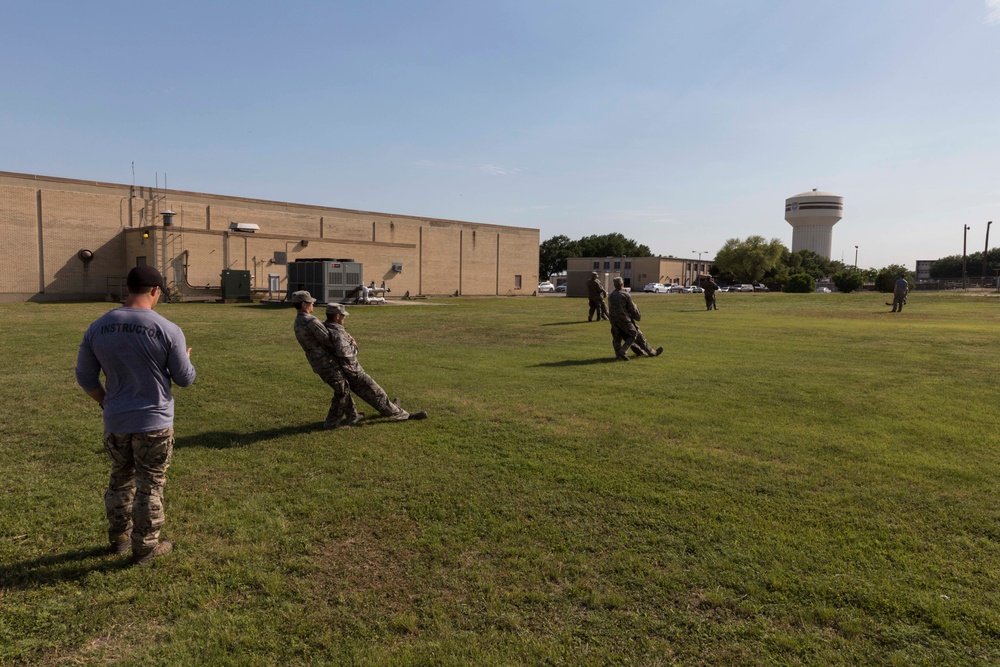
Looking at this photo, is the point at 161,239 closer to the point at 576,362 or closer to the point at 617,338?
the point at 576,362

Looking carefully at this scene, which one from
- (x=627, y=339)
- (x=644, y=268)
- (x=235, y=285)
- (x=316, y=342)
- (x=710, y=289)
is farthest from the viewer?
(x=644, y=268)

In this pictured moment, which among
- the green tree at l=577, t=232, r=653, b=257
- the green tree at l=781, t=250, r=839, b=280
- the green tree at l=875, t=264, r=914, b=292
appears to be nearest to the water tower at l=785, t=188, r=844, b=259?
the green tree at l=781, t=250, r=839, b=280

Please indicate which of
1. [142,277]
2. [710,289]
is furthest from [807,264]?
[142,277]

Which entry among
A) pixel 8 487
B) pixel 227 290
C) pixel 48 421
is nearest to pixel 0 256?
pixel 227 290

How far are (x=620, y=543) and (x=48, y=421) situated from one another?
7.29 m

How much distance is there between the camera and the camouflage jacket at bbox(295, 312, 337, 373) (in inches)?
296

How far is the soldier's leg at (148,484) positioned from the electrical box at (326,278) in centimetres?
2750

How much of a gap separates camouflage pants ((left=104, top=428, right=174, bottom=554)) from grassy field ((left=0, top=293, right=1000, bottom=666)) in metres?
0.23

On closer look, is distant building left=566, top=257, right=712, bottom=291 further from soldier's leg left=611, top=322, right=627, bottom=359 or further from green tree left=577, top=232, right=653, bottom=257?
soldier's leg left=611, top=322, right=627, bottom=359

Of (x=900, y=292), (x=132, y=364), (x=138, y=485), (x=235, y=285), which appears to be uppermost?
(x=900, y=292)

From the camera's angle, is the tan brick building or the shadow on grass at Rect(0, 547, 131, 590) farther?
the tan brick building

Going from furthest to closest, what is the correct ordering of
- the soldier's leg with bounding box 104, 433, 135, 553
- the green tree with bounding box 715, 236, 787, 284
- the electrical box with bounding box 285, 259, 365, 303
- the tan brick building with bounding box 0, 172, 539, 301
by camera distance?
the green tree with bounding box 715, 236, 787, 284 → the tan brick building with bounding box 0, 172, 539, 301 → the electrical box with bounding box 285, 259, 365, 303 → the soldier's leg with bounding box 104, 433, 135, 553

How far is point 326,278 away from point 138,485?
28.3 m

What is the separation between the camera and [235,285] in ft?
116
